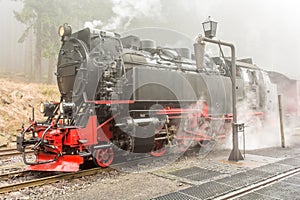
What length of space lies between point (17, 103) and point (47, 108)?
7677 millimetres

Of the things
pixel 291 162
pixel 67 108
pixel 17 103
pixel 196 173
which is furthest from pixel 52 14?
pixel 291 162

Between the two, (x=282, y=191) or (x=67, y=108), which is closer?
(x=282, y=191)

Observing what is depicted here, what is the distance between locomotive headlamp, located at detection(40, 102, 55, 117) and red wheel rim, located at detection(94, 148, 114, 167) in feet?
5.63

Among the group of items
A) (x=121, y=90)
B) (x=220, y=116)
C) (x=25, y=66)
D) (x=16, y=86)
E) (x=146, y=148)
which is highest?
(x=25, y=66)

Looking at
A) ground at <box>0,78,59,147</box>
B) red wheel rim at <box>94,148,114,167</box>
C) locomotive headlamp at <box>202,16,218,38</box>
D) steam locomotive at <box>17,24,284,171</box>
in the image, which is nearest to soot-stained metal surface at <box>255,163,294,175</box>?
steam locomotive at <box>17,24,284,171</box>

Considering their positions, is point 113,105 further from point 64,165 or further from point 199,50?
point 199,50

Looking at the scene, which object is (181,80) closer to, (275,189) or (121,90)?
(121,90)

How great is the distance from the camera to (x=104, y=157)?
612cm

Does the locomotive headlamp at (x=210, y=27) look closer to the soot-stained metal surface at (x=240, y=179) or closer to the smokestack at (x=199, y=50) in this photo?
the smokestack at (x=199, y=50)

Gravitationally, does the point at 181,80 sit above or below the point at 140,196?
above

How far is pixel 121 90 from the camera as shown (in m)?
6.23

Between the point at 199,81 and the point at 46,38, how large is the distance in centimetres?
1387

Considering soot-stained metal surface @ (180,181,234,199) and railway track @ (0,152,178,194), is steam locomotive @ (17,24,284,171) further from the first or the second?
soot-stained metal surface @ (180,181,234,199)

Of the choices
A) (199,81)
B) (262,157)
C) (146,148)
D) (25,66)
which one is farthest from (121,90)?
(25,66)
